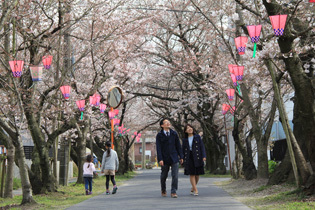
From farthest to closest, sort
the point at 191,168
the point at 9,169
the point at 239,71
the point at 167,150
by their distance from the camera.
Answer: the point at 239,71 < the point at 9,169 < the point at 191,168 < the point at 167,150

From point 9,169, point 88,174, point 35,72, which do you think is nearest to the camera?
point 35,72

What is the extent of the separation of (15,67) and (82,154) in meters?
9.32

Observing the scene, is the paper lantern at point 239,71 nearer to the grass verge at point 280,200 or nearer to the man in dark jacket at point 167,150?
the grass verge at point 280,200

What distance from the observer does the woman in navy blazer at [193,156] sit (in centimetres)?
1066

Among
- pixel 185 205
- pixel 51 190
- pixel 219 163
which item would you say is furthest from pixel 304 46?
pixel 219 163

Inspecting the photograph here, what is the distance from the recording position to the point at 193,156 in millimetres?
10719

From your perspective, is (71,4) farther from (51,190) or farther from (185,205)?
(185,205)

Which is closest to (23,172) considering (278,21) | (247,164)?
(278,21)

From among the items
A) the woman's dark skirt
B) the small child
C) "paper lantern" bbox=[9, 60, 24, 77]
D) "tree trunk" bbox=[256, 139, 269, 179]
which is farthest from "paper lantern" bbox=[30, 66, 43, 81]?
"tree trunk" bbox=[256, 139, 269, 179]

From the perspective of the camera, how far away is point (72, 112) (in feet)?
51.7

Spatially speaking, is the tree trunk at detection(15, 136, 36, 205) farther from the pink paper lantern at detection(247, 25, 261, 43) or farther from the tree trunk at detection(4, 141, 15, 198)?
the pink paper lantern at detection(247, 25, 261, 43)

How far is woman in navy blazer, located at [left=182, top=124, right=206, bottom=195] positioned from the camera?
35.0 feet

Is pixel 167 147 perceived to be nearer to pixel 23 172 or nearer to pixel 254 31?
pixel 254 31

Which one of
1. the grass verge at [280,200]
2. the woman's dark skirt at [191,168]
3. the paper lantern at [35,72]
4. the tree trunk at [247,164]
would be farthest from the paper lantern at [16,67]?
the tree trunk at [247,164]
